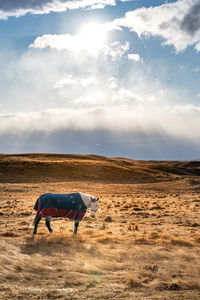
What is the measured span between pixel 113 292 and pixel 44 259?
3187mm

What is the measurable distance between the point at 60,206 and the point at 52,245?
→ 2.14 meters

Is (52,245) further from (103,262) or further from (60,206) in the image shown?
(103,262)

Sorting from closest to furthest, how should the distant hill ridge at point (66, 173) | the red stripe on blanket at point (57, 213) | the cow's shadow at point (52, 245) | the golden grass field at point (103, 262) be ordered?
the golden grass field at point (103, 262), the cow's shadow at point (52, 245), the red stripe on blanket at point (57, 213), the distant hill ridge at point (66, 173)

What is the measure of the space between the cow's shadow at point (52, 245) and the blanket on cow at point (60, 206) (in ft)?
3.47

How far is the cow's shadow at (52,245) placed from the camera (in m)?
9.69

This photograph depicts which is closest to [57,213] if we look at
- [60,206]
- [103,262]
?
[60,206]

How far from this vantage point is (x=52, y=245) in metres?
10.4

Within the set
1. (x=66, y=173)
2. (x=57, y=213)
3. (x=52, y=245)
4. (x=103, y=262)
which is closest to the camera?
(x=103, y=262)

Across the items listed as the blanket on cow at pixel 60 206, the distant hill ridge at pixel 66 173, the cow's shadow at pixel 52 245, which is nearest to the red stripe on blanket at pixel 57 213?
the blanket on cow at pixel 60 206

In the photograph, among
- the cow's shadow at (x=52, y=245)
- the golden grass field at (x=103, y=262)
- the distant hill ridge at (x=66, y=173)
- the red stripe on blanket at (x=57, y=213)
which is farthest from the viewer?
the distant hill ridge at (x=66, y=173)

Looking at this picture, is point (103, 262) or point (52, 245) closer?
point (103, 262)

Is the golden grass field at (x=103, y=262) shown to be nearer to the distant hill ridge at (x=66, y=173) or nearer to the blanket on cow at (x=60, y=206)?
the blanket on cow at (x=60, y=206)

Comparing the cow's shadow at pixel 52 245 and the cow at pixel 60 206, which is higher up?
the cow at pixel 60 206

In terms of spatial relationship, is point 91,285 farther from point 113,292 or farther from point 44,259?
point 44,259
